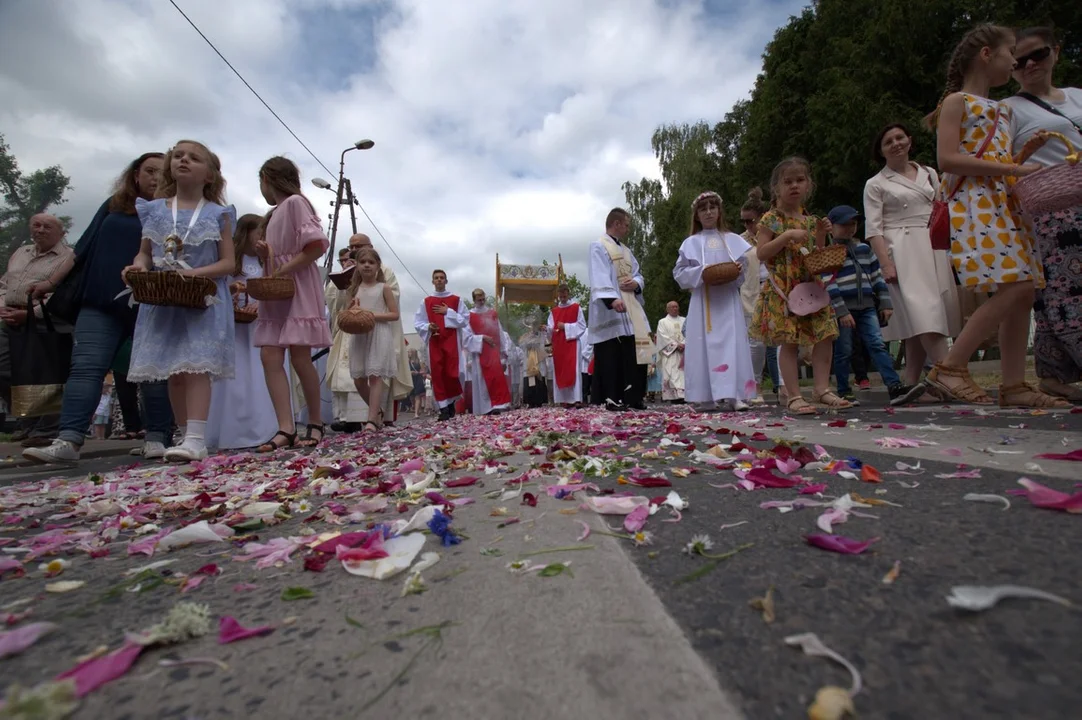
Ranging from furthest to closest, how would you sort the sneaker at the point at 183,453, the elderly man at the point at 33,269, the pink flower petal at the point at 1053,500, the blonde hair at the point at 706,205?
the blonde hair at the point at 706,205, the elderly man at the point at 33,269, the sneaker at the point at 183,453, the pink flower petal at the point at 1053,500

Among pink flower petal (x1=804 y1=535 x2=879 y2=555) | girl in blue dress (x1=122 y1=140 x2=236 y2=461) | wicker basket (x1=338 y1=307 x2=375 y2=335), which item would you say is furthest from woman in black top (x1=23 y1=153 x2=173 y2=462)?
pink flower petal (x1=804 y1=535 x2=879 y2=555)

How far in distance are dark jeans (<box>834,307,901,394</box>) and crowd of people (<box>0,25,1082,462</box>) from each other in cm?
2

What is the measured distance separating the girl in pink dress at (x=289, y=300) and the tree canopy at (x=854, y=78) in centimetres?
1059

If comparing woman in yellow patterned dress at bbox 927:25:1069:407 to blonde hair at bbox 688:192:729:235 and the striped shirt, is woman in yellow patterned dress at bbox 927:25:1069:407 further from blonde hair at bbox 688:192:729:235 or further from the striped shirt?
the striped shirt

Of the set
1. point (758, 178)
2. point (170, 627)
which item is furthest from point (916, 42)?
point (170, 627)

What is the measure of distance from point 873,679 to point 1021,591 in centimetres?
36

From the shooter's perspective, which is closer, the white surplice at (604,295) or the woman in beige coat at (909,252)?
the woman in beige coat at (909,252)

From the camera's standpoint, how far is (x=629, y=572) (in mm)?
1147

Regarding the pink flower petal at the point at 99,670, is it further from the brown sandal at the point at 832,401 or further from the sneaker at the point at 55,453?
the brown sandal at the point at 832,401

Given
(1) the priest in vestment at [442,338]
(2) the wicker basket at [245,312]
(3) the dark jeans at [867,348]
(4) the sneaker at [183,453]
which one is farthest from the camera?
(1) the priest in vestment at [442,338]

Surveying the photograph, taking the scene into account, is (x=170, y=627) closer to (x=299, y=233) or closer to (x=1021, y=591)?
(x=1021, y=591)

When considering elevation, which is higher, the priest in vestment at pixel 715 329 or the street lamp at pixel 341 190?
the street lamp at pixel 341 190

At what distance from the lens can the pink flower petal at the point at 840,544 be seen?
1.17 m

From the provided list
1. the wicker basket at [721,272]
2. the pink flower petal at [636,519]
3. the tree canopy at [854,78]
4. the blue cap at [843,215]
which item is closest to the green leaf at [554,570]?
the pink flower petal at [636,519]
